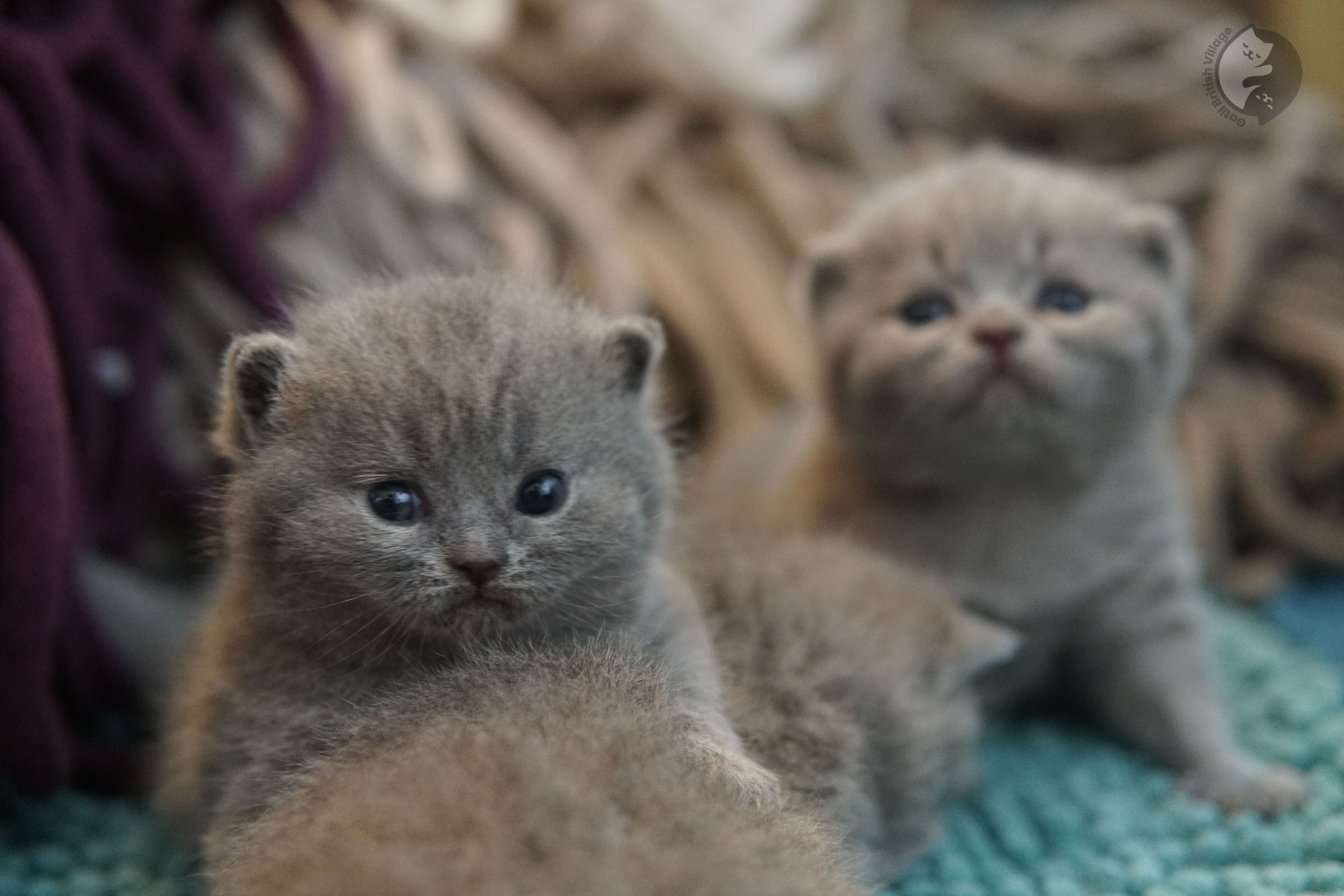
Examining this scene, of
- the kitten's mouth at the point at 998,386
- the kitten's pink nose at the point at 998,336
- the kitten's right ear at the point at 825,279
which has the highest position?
the kitten's right ear at the point at 825,279

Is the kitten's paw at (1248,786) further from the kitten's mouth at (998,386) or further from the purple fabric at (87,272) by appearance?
the purple fabric at (87,272)

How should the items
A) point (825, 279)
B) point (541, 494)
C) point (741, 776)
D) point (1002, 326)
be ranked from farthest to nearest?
point (825, 279) < point (1002, 326) < point (541, 494) < point (741, 776)

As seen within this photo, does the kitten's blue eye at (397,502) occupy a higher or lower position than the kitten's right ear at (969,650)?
higher

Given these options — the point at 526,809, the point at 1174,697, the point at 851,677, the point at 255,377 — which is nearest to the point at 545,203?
the point at 255,377

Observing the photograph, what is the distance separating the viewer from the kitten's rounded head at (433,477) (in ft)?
3.39

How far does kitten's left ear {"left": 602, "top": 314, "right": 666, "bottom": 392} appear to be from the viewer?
119 centimetres

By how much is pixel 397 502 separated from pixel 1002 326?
0.80m

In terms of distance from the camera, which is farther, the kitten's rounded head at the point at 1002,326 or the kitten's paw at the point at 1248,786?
the kitten's rounded head at the point at 1002,326

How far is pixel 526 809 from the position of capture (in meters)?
0.84

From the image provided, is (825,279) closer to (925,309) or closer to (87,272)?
(925,309)

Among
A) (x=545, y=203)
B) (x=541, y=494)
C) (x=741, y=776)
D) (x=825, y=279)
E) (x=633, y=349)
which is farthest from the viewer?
(x=545, y=203)

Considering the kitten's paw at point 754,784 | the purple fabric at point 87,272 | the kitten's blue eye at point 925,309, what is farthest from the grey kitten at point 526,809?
the kitten's blue eye at point 925,309

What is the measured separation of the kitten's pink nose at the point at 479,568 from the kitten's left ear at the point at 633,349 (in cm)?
26

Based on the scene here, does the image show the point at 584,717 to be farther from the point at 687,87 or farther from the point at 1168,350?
the point at 687,87
